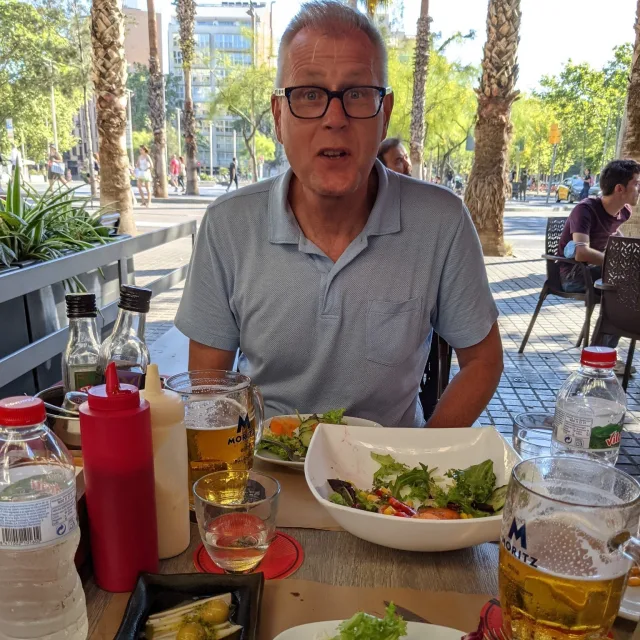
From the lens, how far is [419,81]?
643 inches

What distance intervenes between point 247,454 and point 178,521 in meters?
0.22

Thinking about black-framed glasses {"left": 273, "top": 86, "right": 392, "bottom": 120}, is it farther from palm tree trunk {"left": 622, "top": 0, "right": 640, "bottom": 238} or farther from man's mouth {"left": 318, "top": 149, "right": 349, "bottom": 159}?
palm tree trunk {"left": 622, "top": 0, "right": 640, "bottom": 238}

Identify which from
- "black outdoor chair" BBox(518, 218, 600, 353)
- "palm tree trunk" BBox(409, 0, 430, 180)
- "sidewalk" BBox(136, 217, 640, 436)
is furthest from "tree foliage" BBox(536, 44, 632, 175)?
"black outdoor chair" BBox(518, 218, 600, 353)

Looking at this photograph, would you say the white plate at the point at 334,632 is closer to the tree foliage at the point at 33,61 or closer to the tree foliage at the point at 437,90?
the tree foliage at the point at 33,61

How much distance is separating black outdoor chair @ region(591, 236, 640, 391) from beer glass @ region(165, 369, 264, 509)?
3761mm

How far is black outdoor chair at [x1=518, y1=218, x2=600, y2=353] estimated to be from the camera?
217 inches

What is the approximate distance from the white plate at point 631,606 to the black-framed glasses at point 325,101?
1.43 m

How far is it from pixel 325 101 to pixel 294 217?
0.41 meters

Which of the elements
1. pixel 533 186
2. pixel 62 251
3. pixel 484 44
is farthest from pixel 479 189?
pixel 533 186

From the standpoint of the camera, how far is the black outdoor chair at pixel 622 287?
13.8 ft

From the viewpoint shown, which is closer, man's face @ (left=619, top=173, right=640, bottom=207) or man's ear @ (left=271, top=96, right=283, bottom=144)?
man's ear @ (left=271, top=96, right=283, bottom=144)

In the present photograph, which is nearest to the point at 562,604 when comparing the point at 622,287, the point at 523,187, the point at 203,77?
the point at 622,287

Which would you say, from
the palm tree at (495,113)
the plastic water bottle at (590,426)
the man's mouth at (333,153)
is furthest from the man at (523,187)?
the plastic water bottle at (590,426)

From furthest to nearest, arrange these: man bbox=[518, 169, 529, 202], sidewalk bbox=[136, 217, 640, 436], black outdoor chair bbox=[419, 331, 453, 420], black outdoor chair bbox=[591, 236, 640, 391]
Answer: man bbox=[518, 169, 529, 202]
sidewalk bbox=[136, 217, 640, 436]
black outdoor chair bbox=[591, 236, 640, 391]
black outdoor chair bbox=[419, 331, 453, 420]
